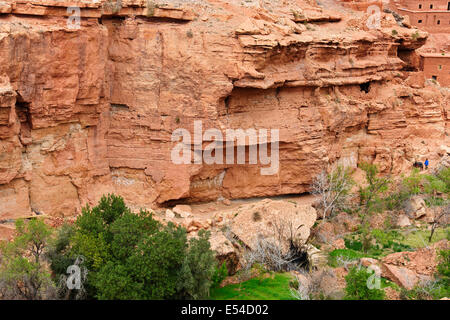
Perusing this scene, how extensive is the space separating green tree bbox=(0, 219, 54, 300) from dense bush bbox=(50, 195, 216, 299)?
0.68 meters

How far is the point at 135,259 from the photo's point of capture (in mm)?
15000

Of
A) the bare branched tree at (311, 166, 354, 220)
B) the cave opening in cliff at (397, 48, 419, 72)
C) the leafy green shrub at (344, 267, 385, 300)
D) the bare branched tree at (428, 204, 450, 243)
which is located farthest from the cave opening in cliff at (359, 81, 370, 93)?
the leafy green shrub at (344, 267, 385, 300)

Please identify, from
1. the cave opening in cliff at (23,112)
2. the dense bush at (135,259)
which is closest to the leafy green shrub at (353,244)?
the dense bush at (135,259)

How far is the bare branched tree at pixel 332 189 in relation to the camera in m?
23.2

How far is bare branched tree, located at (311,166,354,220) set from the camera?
23.2 m

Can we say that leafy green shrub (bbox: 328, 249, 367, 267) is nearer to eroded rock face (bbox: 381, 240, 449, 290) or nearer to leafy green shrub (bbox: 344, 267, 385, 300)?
eroded rock face (bbox: 381, 240, 449, 290)

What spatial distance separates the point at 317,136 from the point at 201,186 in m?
5.69

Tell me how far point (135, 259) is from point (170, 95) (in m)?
8.81

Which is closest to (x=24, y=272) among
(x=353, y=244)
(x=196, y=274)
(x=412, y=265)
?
(x=196, y=274)

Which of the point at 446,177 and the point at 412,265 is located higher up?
the point at 446,177

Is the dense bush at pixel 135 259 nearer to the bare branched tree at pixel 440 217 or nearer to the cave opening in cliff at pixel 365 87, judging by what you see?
the bare branched tree at pixel 440 217

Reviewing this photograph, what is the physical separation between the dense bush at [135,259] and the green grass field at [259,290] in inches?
54.2

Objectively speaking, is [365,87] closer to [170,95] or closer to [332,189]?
[332,189]

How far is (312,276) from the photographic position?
17438 mm
